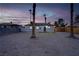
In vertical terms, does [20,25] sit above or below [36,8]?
below

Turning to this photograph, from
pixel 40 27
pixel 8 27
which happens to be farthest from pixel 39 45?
pixel 8 27

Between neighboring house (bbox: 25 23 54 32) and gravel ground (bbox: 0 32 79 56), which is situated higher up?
neighboring house (bbox: 25 23 54 32)

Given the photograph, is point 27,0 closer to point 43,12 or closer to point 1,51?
point 43,12

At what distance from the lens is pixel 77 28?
1887 millimetres

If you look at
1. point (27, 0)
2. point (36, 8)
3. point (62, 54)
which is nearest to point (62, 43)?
point (62, 54)

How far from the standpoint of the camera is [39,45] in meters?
1.89

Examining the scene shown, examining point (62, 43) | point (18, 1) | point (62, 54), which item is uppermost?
point (18, 1)

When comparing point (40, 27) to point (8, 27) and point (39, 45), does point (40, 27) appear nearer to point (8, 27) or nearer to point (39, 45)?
point (39, 45)

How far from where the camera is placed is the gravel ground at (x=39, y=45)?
6.12ft

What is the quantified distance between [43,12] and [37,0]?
165 millimetres

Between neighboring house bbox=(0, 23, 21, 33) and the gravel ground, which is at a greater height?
neighboring house bbox=(0, 23, 21, 33)

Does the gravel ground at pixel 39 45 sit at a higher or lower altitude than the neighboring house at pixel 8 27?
lower

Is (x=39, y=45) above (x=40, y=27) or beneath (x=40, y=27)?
beneath

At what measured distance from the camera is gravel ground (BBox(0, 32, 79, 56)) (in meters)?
1.86
